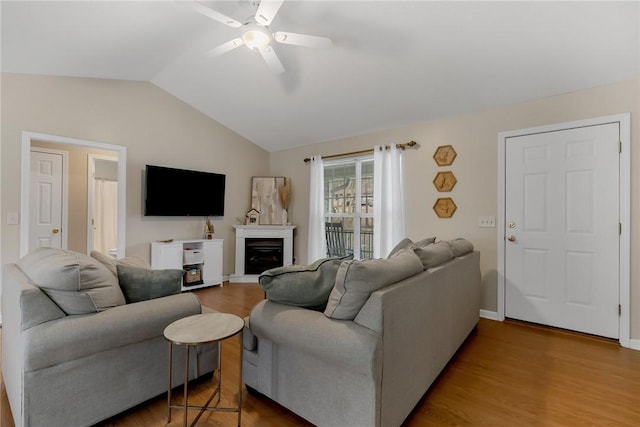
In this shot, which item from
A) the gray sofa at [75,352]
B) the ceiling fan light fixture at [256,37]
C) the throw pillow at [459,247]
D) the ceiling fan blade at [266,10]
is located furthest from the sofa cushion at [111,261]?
the throw pillow at [459,247]

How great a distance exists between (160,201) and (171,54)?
1902 mm

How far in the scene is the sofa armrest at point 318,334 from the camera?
131 centimetres

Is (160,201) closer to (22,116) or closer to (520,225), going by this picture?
(22,116)

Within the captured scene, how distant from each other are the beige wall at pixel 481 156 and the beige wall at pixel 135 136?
216cm

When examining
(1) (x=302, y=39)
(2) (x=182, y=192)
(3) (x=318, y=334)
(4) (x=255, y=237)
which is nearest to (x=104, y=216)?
(2) (x=182, y=192)

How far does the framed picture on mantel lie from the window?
0.91 metres

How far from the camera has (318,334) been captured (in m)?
1.45

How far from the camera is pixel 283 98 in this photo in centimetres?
398

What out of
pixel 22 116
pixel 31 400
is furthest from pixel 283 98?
pixel 31 400

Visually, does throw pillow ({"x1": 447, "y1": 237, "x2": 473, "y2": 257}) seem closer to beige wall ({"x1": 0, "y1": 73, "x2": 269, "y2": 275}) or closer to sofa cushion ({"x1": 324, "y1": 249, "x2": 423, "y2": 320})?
sofa cushion ({"x1": 324, "y1": 249, "x2": 423, "y2": 320})

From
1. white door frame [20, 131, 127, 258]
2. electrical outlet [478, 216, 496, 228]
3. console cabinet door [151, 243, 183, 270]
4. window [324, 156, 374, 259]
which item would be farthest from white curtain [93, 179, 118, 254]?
electrical outlet [478, 216, 496, 228]

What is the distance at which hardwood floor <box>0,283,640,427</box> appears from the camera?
1.66m

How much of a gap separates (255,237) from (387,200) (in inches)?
91.2

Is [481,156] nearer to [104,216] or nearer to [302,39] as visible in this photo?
[302,39]
